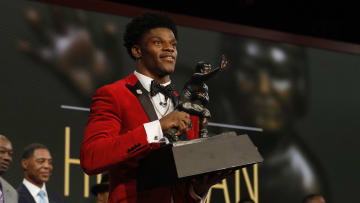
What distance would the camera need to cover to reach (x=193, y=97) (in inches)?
83.3

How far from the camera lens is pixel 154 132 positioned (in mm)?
1958

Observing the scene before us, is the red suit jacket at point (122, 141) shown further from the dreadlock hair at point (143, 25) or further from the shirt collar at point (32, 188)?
the shirt collar at point (32, 188)

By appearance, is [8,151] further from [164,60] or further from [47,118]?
[164,60]

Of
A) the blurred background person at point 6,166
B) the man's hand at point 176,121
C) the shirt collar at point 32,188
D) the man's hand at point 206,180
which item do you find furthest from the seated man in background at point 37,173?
the man's hand at point 176,121

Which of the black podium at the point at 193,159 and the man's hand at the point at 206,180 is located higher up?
the black podium at the point at 193,159

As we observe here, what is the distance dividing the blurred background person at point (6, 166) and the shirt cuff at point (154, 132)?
258 cm

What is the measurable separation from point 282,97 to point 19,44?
Result: 2560 millimetres

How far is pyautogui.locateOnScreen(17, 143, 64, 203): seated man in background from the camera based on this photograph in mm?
4547

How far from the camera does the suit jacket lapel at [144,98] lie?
83.4 inches

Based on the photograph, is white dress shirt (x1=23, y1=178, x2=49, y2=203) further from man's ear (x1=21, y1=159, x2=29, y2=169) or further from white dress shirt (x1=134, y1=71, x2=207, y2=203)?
white dress shirt (x1=134, y1=71, x2=207, y2=203)

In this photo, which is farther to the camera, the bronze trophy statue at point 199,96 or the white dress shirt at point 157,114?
the bronze trophy statue at point 199,96

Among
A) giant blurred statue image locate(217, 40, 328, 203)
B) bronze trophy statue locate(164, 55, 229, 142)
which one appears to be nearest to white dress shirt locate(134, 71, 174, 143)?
bronze trophy statue locate(164, 55, 229, 142)

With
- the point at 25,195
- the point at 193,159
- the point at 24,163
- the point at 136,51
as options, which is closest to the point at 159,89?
the point at 136,51

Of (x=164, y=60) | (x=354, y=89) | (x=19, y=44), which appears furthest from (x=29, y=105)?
(x=354, y=89)
